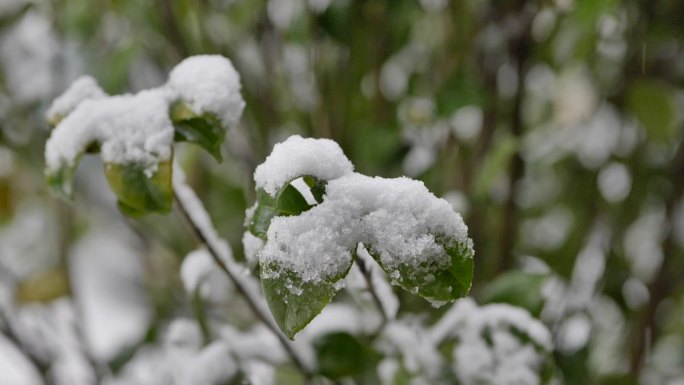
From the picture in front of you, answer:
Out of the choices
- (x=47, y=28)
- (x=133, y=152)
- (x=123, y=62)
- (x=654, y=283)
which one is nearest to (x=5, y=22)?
(x=47, y=28)

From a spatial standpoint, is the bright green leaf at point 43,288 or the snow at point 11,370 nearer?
the bright green leaf at point 43,288

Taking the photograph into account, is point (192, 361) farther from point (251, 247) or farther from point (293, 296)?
point (293, 296)

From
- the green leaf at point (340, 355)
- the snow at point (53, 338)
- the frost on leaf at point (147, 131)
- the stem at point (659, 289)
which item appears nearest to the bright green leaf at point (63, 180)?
the frost on leaf at point (147, 131)

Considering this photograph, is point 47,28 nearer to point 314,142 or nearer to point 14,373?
point 314,142

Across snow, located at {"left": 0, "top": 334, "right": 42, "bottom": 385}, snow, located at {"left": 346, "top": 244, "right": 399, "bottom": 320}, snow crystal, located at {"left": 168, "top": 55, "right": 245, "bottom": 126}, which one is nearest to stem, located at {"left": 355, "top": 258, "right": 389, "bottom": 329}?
snow, located at {"left": 346, "top": 244, "right": 399, "bottom": 320}

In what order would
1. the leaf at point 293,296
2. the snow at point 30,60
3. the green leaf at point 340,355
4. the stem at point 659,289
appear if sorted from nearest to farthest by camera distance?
the leaf at point 293,296 → the green leaf at point 340,355 → the stem at point 659,289 → the snow at point 30,60

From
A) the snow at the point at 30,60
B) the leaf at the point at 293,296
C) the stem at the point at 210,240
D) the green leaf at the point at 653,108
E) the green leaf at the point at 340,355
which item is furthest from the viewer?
the snow at the point at 30,60

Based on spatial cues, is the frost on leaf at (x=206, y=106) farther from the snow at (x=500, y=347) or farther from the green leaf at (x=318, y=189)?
the snow at (x=500, y=347)
